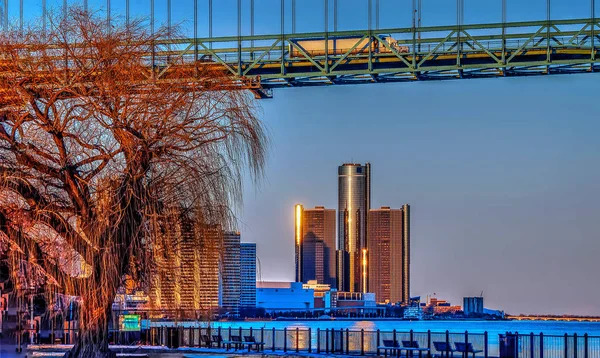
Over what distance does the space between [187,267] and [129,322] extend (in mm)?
22599

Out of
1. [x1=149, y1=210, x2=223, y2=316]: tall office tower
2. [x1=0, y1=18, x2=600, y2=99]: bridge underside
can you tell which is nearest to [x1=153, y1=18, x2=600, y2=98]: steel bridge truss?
[x1=0, y1=18, x2=600, y2=99]: bridge underside

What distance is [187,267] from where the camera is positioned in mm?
24484

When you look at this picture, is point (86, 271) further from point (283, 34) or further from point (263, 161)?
point (283, 34)

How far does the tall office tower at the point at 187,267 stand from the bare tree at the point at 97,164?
0.27 m

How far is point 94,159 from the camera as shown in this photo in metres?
24.1

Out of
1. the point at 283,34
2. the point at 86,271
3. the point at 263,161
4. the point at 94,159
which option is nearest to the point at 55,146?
the point at 94,159

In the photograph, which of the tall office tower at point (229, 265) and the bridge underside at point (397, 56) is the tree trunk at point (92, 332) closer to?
the tall office tower at point (229, 265)

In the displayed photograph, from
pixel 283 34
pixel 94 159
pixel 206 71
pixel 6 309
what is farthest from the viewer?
pixel 283 34

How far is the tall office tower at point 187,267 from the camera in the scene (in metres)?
24.2

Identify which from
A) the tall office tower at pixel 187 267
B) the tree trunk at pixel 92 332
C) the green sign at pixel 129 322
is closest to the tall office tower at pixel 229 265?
the tall office tower at pixel 187 267

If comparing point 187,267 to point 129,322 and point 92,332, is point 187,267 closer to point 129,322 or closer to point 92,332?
point 92,332

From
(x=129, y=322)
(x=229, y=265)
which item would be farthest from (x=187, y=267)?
(x=129, y=322)

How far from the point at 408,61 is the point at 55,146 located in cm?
3313

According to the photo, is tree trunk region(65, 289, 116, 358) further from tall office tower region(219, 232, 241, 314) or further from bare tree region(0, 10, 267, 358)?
tall office tower region(219, 232, 241, 314)
